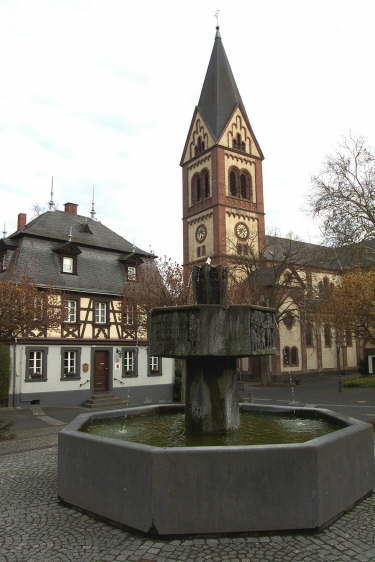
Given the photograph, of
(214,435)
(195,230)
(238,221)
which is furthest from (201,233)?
(214,435)

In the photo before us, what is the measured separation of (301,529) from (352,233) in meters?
17.4

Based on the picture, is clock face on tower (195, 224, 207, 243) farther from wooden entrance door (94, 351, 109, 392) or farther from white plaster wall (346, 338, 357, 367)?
wooden entrance door (94, 351, 109, 392)

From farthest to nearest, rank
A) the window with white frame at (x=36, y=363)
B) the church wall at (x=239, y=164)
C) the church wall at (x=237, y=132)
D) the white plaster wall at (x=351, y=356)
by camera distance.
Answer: the white plaster wall at (x=351, y=356), the church wall at (x=237, y=132), the church wall at (x=239, y=164), the window with white frame at (x=36, y=363)

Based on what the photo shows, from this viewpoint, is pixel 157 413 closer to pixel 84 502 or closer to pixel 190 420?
pixel 190 420

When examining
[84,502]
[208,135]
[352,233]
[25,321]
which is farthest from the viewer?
[208,135]

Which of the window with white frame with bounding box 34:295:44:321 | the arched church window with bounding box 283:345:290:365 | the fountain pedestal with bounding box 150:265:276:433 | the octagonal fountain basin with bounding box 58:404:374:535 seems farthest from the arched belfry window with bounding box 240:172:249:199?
the octagonal fountain basin with bounding box 58:404:374:535

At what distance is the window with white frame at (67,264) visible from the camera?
26562 millimetres

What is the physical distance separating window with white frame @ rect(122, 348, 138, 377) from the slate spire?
1244 inches

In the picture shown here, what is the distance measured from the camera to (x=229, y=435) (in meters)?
7.60

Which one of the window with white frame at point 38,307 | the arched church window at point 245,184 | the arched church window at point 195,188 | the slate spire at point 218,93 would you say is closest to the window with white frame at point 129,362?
the window with white frame at point 38,307

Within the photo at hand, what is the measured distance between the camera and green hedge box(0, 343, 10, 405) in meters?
22.7

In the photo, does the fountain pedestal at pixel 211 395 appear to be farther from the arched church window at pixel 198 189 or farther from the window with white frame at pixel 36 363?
the arched church window at pixel 198 189

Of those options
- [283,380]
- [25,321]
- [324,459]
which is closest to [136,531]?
[324,459]

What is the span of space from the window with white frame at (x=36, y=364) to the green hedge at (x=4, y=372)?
3.41ft
